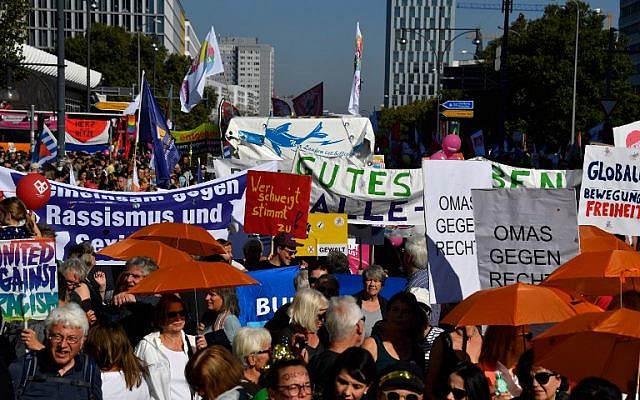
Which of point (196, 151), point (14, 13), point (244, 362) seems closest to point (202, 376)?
point (244, 362)

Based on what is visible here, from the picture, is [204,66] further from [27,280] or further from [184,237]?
[27,280]

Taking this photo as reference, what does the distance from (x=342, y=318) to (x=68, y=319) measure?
1.38 meters

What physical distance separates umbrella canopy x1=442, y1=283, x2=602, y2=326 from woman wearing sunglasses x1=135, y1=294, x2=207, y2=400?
1409 millimetres

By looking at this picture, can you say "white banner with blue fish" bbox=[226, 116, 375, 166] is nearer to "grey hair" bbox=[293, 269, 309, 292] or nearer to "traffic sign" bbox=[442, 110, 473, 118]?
"grey hair" bbox=[293, 269, 309, 292]

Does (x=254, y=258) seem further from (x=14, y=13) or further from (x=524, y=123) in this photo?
(x=524, y=123)

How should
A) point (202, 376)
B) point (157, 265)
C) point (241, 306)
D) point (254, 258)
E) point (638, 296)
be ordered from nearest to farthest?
point (202, 376) → point (638, 296) → point (157, 265) → point (241, 306) → point (254, 258)

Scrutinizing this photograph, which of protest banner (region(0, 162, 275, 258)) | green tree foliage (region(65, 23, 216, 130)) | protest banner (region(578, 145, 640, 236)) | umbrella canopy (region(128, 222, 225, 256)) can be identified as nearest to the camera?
umbrella canopy (region(128, 222, 225, 256))

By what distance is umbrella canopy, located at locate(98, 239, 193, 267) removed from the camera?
7910 mm

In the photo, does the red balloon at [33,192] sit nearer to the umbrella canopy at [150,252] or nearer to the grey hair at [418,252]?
the umbrella canopy at [150,252]

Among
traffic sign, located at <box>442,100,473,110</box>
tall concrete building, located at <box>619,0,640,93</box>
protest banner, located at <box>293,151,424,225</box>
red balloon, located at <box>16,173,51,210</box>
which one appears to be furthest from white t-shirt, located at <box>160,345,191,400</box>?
tall concrete building, located at <box>619,0,640,93</box>

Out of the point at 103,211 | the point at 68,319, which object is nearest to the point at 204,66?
the point at 103,211

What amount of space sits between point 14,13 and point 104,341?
29442 mm

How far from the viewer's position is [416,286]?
308 inches

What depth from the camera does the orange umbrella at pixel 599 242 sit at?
8.05 m
